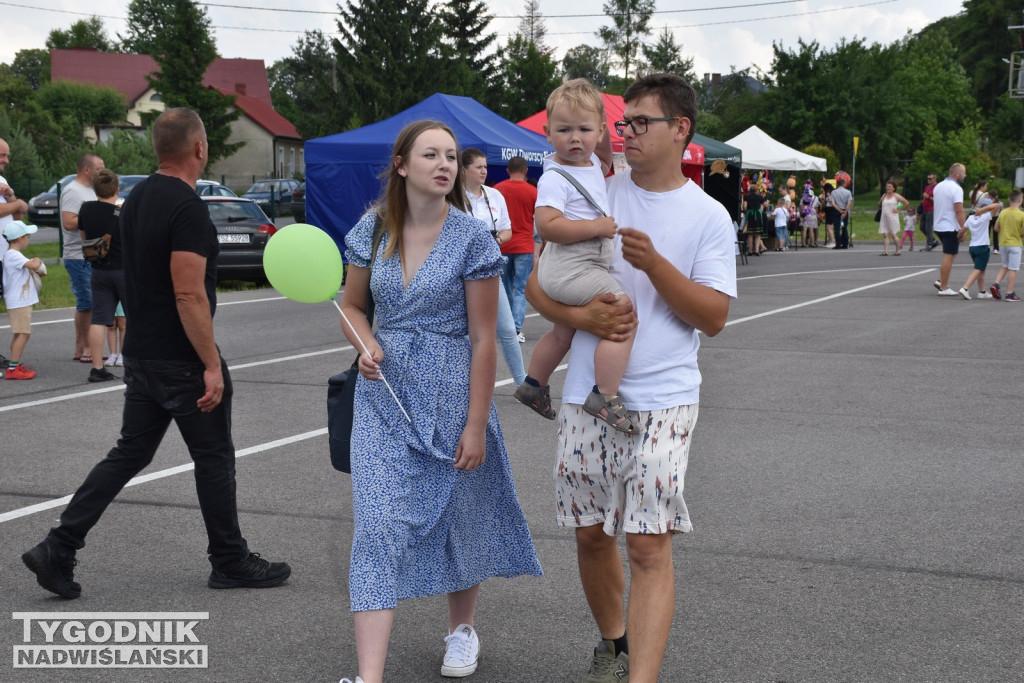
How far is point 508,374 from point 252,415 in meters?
2.56

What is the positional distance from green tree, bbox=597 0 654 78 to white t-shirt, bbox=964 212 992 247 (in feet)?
223

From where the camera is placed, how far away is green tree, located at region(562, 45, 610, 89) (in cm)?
8750

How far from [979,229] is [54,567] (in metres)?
15.2

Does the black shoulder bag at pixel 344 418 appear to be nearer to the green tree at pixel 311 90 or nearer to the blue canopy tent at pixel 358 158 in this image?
the blue canopy tent at pixel 358 158

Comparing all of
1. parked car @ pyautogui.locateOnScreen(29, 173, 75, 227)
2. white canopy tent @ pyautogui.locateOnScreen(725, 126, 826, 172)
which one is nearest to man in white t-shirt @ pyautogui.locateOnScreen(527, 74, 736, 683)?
white canopy tent @ pyautogui.locateOnScreen(725, 126, 826, 172)

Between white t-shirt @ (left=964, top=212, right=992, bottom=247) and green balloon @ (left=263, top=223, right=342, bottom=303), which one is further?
white t-shirt @ (left=964, top=212, right=992, bottom=247)

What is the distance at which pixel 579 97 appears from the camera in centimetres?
340

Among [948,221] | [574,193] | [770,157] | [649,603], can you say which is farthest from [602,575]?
[770,157]

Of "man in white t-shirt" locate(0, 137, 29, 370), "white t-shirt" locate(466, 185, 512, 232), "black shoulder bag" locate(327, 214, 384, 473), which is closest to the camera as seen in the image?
"black shoulder bag" locate(327, 214, 384, 473)

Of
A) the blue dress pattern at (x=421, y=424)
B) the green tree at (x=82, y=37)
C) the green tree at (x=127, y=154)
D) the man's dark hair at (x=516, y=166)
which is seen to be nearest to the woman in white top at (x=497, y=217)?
the man's dark hair at (x=516, y=166)

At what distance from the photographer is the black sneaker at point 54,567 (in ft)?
14.2

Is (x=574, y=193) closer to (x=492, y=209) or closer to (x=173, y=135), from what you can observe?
(x=173, y=135)

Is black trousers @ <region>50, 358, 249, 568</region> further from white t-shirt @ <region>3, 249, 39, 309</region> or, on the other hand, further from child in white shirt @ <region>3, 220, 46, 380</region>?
white t-shirt @ <region>3, 249, 39, 309</region>

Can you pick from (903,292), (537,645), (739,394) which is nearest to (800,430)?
(739,394)
